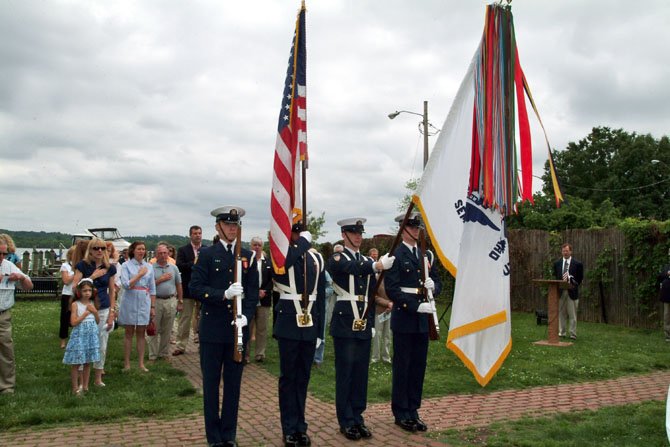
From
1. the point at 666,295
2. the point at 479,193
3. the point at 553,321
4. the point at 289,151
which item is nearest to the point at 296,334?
the point at 289,151

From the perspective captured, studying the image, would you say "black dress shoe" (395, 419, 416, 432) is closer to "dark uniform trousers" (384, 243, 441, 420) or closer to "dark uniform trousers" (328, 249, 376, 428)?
"dark uniform trousers" (384, 243, 441, 420)

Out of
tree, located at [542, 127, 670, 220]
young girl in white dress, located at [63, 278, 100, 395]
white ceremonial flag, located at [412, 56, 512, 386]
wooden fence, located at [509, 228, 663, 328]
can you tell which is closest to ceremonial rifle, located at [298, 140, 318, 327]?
white ceremonial flag, located at [412, 56, 512, 386]

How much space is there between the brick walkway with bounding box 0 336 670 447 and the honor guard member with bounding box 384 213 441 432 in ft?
0.84

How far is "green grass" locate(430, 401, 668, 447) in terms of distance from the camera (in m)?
5.85

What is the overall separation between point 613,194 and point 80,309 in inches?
1815

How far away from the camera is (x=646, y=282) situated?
14.8 meters

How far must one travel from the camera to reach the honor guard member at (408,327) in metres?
6.39

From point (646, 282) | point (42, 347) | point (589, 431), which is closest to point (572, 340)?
point (646, 282)

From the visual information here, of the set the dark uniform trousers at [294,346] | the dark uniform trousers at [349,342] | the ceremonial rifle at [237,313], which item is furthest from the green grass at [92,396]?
the dark uniform trousers at [349,342]

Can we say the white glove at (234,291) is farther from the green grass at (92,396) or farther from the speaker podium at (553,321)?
the speaker podium at (553,321)

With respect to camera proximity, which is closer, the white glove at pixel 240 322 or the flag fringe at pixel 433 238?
the white glove at pixel 240 322

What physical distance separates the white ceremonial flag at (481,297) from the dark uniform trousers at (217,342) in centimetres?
208

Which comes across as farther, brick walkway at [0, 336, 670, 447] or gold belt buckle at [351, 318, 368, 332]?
gold belt buckle at [351, 318, 368, 332]

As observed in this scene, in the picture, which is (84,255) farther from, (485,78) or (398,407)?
(485,78)
